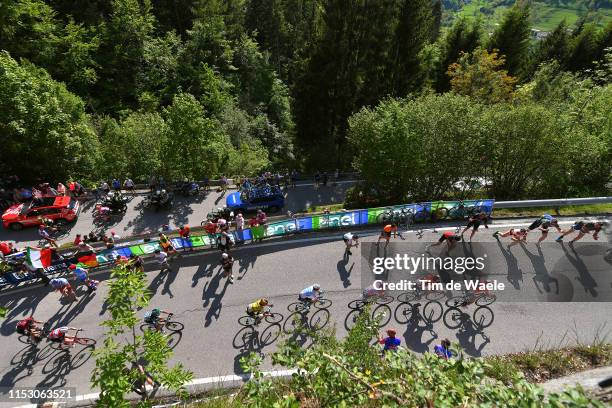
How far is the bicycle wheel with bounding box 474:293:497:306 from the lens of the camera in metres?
14.4

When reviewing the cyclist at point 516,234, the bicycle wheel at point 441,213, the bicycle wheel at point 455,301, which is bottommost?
the bicycle wheel at point 455,301

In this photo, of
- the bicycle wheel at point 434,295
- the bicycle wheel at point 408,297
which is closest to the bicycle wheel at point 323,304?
the bicycle wheel at point 408,297

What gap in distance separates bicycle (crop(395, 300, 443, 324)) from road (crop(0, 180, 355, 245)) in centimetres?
1243

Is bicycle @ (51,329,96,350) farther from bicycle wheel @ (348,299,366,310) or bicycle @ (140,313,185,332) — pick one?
bicycle wheel @ (348,299,366,310)

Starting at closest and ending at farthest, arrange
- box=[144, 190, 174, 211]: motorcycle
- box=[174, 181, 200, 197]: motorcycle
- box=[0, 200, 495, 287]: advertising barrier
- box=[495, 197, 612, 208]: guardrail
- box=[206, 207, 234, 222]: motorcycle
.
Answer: box=[0, 200, 495, 287]: advertising barrier < box=[495, 197, 612, 208]: guardrail < box=[206, 207, 234, 222]: motorcycle < box=[144, 190, 174, 211]: motorcycle < box=[174, 181, 200, 197]: motorcycle

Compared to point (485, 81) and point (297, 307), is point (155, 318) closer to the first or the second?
point (297, 307)

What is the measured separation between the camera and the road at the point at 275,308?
13031 millimetres

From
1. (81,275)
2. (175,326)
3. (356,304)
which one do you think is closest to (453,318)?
(356,304)

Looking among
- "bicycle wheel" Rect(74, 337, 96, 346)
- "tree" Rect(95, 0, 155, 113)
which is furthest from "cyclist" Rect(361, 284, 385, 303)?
"tree" Rect(95, 0, 155, 113)

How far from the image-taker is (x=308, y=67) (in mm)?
35500

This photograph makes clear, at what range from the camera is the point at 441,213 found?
20.2 metres

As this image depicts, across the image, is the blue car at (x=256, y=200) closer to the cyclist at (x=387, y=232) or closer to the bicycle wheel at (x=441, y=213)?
the cyclist at (x=387, y=232)

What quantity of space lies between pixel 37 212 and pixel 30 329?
33.6 ft

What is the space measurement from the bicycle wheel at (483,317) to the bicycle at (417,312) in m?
1.30
